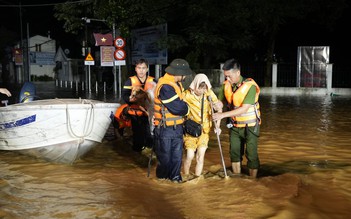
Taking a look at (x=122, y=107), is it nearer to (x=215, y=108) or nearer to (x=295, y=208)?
(x=215, y=108)

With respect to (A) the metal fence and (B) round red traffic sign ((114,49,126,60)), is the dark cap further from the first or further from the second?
(A) the metal fence

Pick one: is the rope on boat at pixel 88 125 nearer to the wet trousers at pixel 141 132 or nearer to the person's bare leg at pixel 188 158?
the wet trousers at pixel 141 132

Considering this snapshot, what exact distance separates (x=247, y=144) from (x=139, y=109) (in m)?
2.66

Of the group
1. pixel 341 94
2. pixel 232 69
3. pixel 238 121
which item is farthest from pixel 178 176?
pixel 341 94

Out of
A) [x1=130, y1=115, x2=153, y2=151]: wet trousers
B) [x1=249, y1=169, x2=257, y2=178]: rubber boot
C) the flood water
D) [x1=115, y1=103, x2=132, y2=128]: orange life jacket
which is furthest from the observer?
[x1=115, y1=103, x2=132, y2=128]: orange life jacket

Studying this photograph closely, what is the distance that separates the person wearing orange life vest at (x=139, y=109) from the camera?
7688 mm

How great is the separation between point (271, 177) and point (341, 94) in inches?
740

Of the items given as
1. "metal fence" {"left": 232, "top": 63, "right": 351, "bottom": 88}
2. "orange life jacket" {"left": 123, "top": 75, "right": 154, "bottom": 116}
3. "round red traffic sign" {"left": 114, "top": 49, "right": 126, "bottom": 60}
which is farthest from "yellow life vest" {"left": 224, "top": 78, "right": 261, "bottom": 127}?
"metal fence" {"left": 232, "top": 63, "right": 351, "bottom": 88}

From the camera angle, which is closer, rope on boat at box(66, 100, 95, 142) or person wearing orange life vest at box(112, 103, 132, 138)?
rope on boat at box(66, 100, 95, 142)

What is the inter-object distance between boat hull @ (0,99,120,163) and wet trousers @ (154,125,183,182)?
1887 millimetres

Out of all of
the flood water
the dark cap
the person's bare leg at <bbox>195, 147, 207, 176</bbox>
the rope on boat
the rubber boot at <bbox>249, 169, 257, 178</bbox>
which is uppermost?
the dark cap

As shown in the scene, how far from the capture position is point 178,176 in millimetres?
6137

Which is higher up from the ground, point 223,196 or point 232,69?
point 232,69

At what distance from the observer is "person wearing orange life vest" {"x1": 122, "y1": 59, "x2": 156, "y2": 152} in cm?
769
